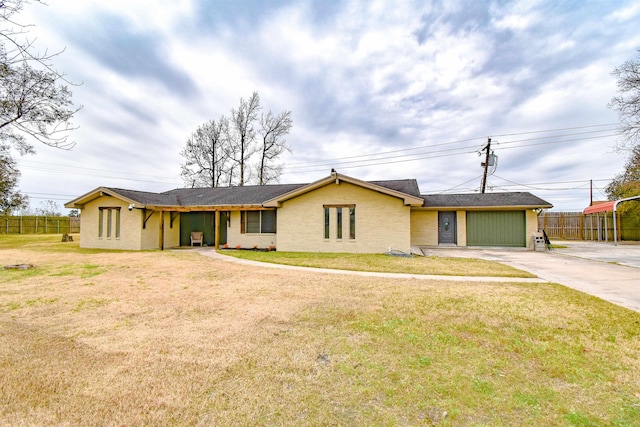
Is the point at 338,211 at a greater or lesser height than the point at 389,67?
lesser

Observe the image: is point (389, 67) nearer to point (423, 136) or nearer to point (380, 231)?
point (380, 231)

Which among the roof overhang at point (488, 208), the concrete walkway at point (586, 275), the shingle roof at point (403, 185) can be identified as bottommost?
the concrete walkway at point (586, 275)

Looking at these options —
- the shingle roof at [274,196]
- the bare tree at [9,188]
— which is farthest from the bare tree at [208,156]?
the bare tree at [9,188]

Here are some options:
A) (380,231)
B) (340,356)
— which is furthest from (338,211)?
(340,356)

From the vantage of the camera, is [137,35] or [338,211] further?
[338,211]

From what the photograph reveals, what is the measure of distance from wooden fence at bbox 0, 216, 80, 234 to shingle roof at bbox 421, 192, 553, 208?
1332 inches

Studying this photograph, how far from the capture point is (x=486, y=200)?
16.2 m

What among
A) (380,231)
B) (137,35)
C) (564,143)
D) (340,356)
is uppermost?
(564,143)

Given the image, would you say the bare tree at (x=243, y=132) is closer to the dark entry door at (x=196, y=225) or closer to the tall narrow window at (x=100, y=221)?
the dark entry door at (x=196, y=225)

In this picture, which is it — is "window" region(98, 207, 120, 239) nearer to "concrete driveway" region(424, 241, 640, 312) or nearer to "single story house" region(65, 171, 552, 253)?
"single story house" region(65, 171, 552, 253)

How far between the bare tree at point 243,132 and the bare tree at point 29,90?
19490 millimetres

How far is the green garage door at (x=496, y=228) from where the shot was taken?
51.8ft

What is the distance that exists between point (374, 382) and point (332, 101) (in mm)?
17278

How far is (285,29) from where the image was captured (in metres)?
11.1
